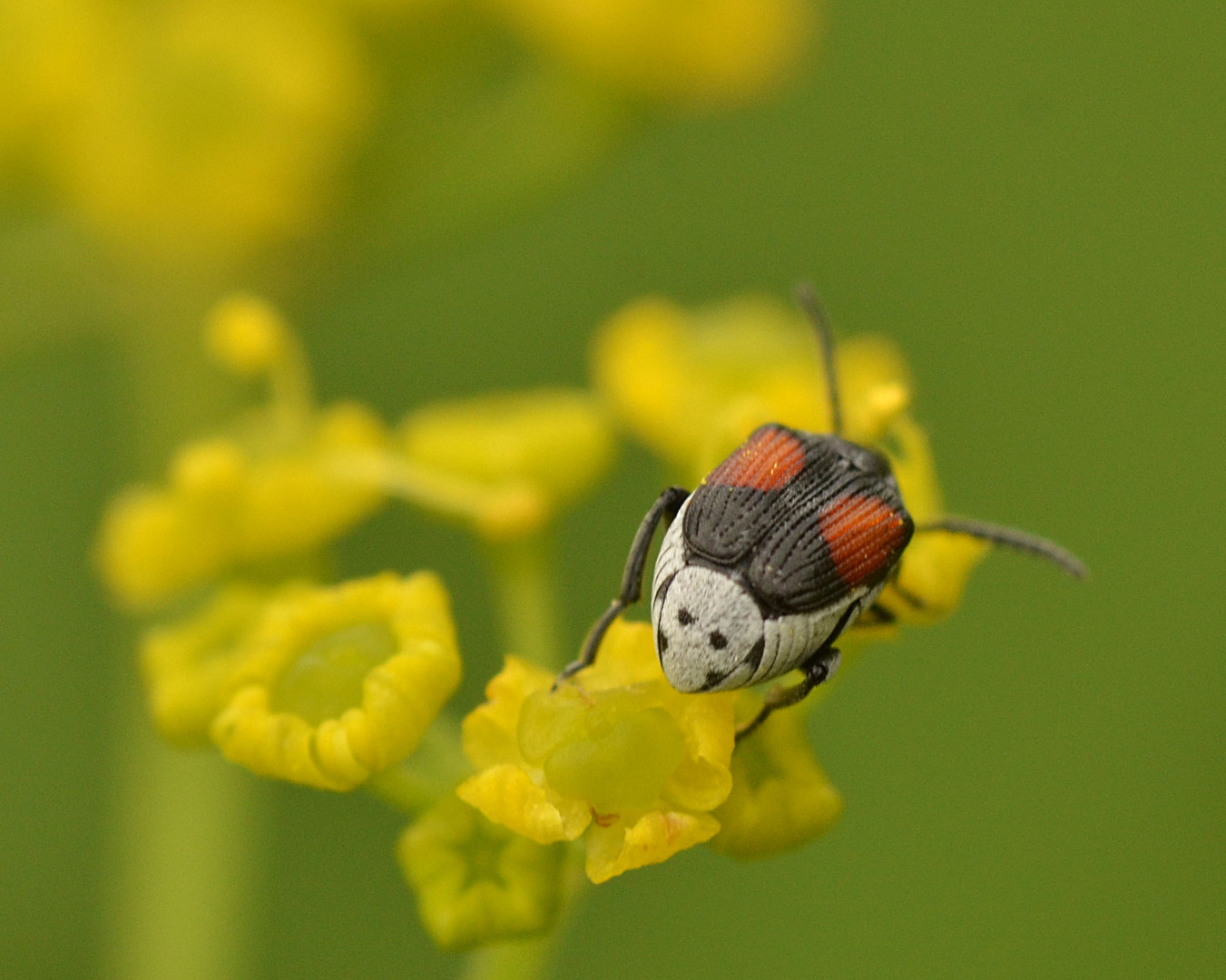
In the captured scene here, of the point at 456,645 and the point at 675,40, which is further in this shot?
the point at 675,40

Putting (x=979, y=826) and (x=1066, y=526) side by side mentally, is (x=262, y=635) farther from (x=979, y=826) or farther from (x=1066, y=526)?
(x=1066, y=526)

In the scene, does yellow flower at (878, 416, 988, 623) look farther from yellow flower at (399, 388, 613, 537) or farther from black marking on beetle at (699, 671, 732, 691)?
yellow flower at (399, 388, 613, 537)

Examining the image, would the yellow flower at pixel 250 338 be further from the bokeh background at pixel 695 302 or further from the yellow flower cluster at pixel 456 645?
the bokeh background at pixel 695 302

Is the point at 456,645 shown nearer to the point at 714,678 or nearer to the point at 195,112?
the point at 714,678

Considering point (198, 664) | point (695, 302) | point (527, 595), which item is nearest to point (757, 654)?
point (527, 595)

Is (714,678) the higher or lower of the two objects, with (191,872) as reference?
higher

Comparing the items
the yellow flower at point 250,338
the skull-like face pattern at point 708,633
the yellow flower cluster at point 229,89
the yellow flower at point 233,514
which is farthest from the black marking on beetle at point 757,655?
the yellow flower cluster at point 229,89
